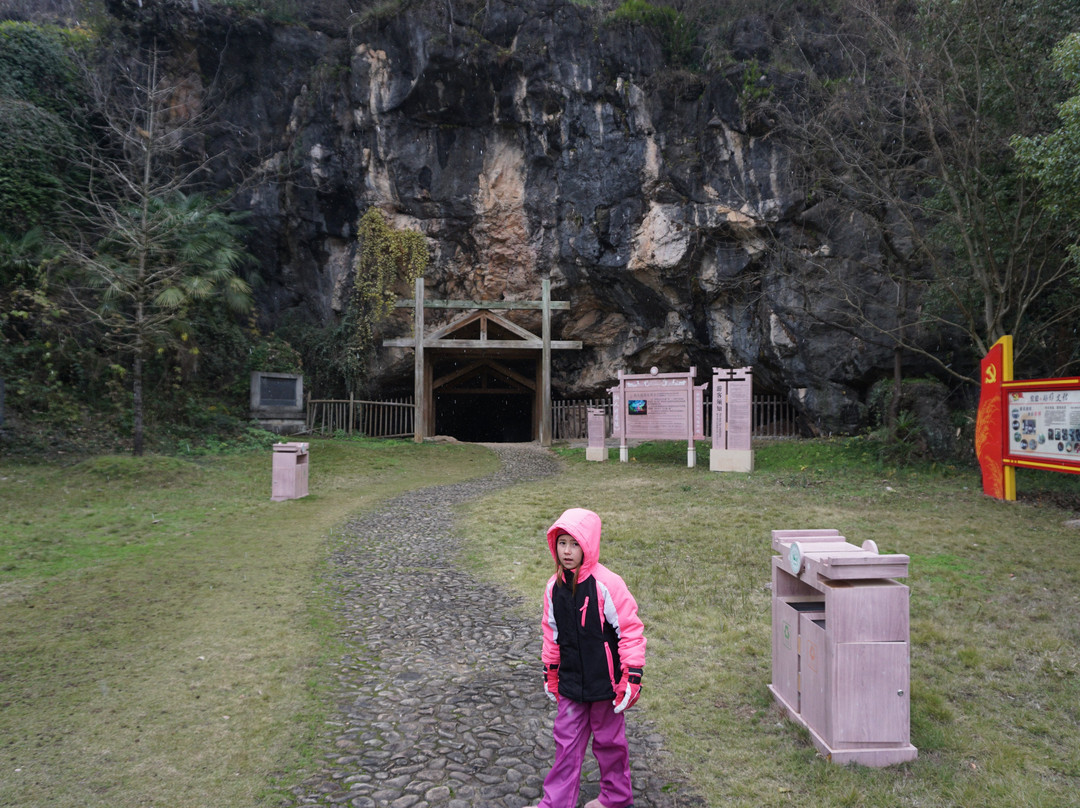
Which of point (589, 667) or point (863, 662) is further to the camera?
point (863, 662)

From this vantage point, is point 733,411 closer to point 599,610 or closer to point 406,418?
point 406,418

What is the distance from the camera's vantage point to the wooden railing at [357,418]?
19172 millimetres

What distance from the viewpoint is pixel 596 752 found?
2.71 metres

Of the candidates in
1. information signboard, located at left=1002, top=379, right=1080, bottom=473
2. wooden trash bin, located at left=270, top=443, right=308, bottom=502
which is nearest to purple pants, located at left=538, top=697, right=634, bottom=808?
wooden trash bin, located at left=270, top=443, right=308, bottom=502

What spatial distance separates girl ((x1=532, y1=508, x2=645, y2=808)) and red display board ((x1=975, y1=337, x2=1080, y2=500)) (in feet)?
28.2

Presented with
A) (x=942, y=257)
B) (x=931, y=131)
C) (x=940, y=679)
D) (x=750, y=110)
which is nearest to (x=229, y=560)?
(x=940, y=679)

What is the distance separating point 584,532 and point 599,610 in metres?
0.35

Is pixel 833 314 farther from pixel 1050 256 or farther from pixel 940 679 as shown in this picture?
pixel 940 679

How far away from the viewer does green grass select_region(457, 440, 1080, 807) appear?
285 cm

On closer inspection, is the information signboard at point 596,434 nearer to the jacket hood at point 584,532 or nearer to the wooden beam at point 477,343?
the wooden beam at point 477,343

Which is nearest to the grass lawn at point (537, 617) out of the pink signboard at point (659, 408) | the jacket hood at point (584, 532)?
the jacket hood at point (584, 532)

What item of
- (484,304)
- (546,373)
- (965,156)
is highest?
(965,156)

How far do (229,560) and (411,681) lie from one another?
11.7 ft

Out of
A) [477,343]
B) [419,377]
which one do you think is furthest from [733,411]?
[419,377]
